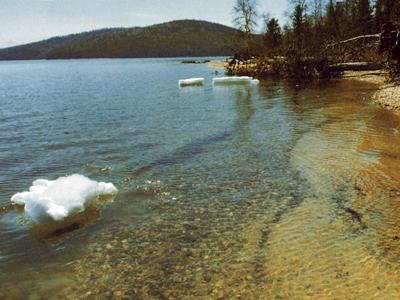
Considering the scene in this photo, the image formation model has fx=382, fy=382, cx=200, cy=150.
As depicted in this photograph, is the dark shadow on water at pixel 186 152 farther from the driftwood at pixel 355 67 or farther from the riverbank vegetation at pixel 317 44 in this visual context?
the driftwood at pixel 355 67

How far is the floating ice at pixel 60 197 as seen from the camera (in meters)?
6.77

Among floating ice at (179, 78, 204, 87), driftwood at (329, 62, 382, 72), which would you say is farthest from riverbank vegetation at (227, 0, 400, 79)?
floating ice at (179, 78, 204, 87)

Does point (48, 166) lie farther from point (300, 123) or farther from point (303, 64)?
point (303, 64)

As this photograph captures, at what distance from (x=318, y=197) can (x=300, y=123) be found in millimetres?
8149

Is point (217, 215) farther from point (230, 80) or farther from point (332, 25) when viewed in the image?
point (332, 25)

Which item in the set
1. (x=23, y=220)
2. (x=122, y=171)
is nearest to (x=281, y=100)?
(x=122, y=171)

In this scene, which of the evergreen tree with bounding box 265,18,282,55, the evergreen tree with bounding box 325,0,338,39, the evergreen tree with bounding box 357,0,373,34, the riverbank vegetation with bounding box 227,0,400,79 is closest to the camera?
the riverbank vegetation with bounding box 227,0,400,79

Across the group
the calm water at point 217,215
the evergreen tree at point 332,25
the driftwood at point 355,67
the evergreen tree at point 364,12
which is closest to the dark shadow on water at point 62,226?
the calm water at point 217,215

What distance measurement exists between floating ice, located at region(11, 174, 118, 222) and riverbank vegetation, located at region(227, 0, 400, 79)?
14441 mm

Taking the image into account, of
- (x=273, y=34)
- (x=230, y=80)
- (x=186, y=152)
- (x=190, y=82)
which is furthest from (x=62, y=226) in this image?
(x=273, y=34)

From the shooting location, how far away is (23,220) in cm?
711

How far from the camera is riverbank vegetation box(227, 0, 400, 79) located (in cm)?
2805

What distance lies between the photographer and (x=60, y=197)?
719cm

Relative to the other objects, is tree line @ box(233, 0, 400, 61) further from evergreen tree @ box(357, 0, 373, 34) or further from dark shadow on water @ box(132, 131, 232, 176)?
dark shadow on water @ box(132, 131, 232, 176)
